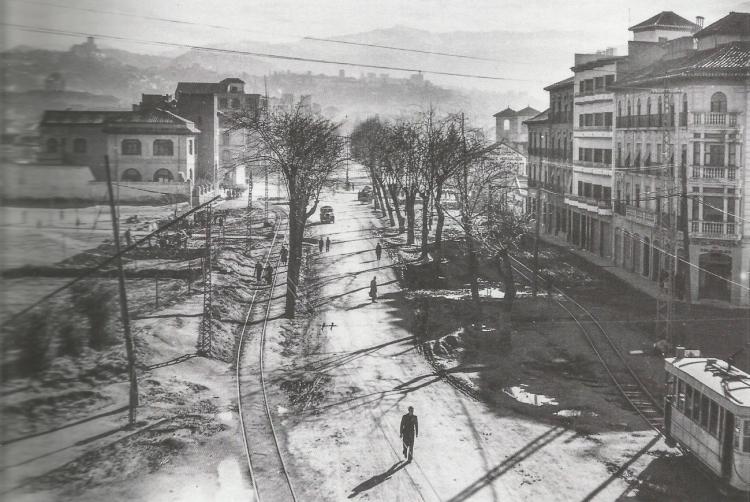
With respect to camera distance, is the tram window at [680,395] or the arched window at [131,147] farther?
the arched window at [131,147]

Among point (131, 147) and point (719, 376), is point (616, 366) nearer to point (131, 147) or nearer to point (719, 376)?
point (719, 376)

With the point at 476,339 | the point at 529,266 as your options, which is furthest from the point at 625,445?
the point at 529,266

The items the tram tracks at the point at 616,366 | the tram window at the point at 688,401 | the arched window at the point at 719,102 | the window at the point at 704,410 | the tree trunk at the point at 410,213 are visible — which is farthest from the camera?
the tree trunk at the point at 410,213

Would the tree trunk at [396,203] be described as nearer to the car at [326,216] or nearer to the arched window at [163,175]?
the car at [326,216]

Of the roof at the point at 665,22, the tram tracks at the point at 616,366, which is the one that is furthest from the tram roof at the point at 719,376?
the roof at the point at 665,22

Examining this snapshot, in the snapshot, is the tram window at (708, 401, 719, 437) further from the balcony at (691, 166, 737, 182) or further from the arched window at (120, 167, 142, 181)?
the arched window at (120, 167, 142, 181)

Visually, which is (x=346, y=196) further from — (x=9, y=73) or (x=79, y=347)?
(x=9, y=73)
